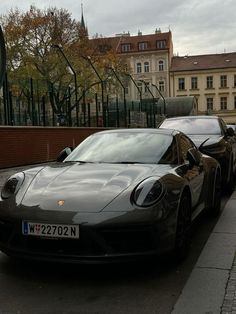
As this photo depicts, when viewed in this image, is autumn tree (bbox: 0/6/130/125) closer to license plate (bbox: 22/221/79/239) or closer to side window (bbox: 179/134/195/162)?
side window (bbox: 179/134/195/162)

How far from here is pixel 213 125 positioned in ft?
32.5

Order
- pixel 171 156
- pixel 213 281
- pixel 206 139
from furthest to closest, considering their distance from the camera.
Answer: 1. pixel 206 139
2. pixel 171 156
3. pixel 213 281

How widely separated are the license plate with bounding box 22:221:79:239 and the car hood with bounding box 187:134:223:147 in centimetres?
524

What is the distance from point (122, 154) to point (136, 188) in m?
1.17

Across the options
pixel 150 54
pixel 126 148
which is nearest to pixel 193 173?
pixel 126 148

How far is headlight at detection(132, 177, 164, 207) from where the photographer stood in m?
4.14

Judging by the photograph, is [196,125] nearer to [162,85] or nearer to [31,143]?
[31,143]

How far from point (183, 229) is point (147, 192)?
2.28ft

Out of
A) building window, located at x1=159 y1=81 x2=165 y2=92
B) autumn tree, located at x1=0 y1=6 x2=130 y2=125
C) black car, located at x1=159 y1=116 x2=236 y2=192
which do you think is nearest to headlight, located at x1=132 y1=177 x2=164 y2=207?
black car, located at x1=159 y1=116 x2=236 y2=192

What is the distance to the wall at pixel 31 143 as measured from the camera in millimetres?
14336

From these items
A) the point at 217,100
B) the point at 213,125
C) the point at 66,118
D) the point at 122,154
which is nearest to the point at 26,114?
the point at 66,118

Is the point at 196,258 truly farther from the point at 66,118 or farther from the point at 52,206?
the point at 66,118

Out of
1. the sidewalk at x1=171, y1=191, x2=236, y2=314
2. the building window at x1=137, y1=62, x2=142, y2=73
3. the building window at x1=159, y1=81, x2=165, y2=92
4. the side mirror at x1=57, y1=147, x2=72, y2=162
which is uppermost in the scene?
the building window at x1=137, y1=62, x2=142, y2=73

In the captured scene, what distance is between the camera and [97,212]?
3998mm
